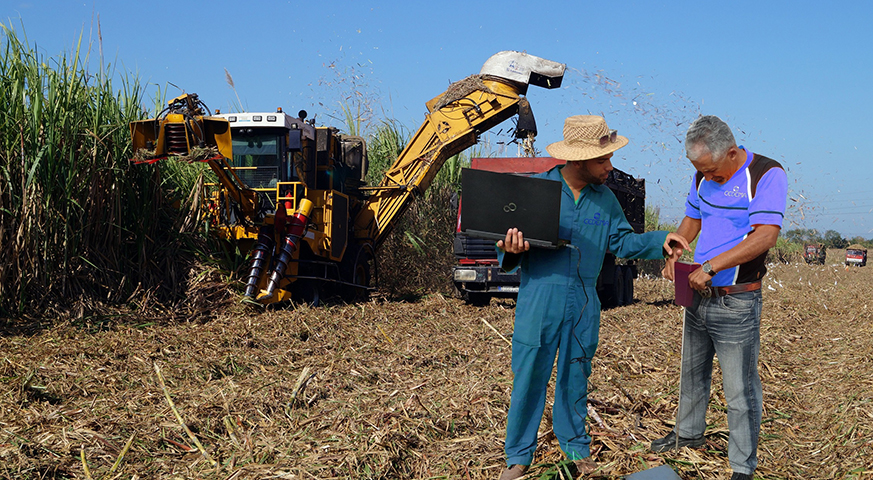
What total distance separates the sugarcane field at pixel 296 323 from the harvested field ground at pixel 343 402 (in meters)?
0.02

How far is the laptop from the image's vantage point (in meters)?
3.52

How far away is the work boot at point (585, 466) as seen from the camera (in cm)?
377

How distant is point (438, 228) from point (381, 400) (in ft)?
32.9

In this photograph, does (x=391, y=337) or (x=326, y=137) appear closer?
(x=391, y=337)

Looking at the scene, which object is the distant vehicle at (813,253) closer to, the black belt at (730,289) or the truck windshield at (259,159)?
the truck windshield at (259,159)

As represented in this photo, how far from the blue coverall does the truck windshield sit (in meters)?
7.29

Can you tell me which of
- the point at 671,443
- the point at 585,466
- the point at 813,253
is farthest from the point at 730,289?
the point at 813,253

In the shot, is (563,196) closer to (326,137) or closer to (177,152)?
(177,152)

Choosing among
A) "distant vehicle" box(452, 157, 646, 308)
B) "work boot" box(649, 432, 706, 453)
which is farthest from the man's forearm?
"distant vehicle" box(452, 157, 646, 308)

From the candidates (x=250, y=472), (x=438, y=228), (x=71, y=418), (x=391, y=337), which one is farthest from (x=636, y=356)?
(x=438, y=228)

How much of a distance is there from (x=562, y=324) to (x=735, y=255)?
0.92 m

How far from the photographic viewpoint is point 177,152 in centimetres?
875

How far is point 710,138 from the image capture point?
12.3 feet

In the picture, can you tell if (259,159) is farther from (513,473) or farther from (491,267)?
(513,473)
